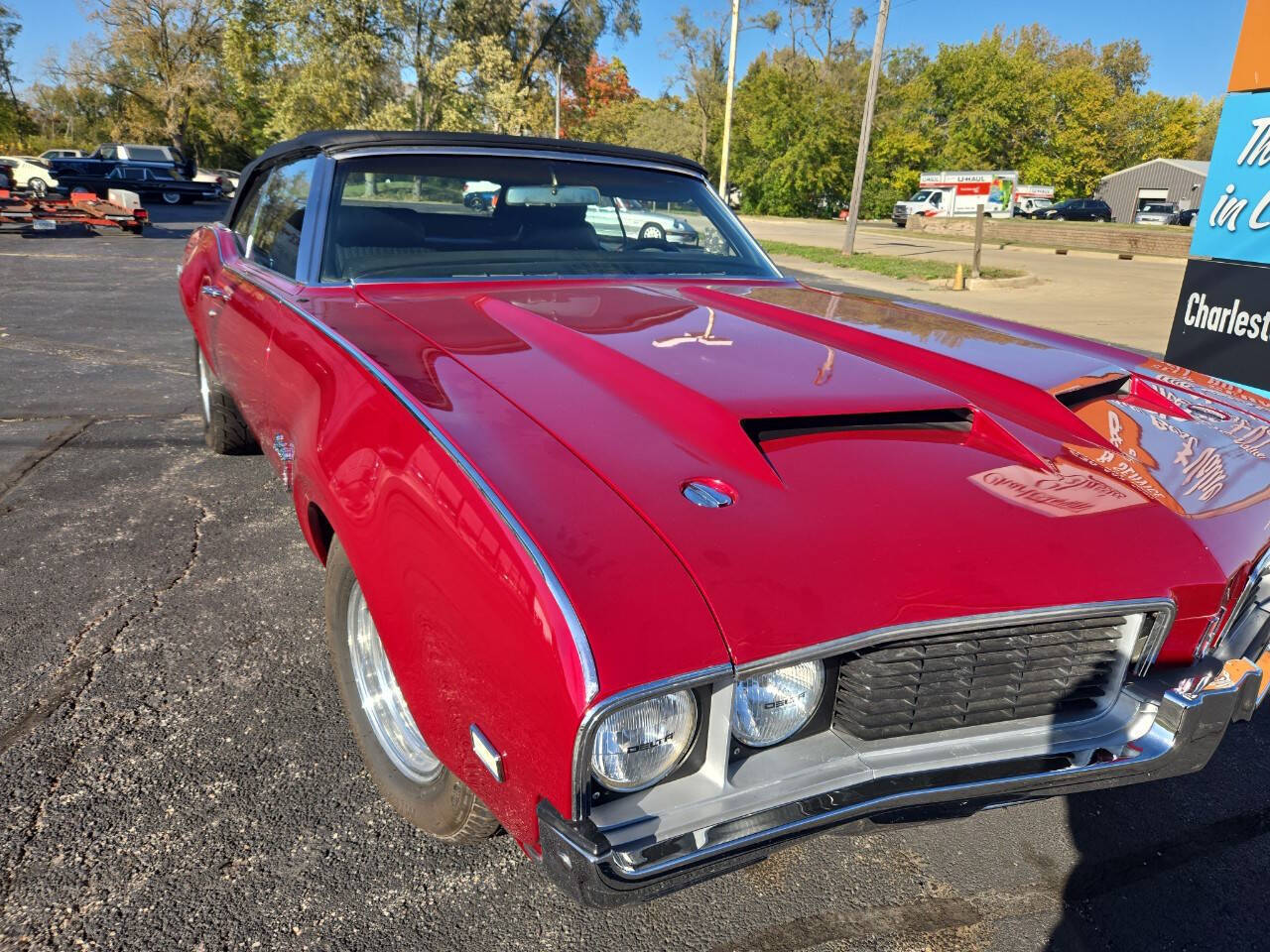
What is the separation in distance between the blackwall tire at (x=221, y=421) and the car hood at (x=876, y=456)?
1.93 m

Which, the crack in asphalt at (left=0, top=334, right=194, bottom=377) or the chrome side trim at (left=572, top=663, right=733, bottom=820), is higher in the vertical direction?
the chrome side trim at (left=572, top=663, right=733, bottom=820)

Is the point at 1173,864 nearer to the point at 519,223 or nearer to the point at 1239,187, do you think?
the point at 519,223

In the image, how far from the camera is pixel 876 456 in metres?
1.61

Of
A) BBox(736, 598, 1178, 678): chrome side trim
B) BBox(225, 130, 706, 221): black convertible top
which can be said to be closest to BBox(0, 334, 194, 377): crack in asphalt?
BBox(225, 130, 706, 221): black convertible top

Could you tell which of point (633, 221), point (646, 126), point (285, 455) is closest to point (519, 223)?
point (633, 221)

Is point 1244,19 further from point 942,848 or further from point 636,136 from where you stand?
point 636,136

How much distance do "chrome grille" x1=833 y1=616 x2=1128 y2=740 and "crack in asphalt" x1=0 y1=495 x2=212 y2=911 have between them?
1692mm

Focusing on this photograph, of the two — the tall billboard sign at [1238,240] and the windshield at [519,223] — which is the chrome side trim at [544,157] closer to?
the windshield at [519,223]

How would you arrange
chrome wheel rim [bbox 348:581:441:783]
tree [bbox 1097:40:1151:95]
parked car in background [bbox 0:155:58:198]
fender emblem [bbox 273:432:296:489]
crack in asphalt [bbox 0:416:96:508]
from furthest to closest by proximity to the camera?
tree [bbox 1097:40:1151:95] → parked car in background [bbox 0:155:58:198] → crack in asphalt [bbox 0:416:96:508] → fender emblem [bbox 273:432:296:489] → chrome wheel rim [bbox 348:581:441:783]

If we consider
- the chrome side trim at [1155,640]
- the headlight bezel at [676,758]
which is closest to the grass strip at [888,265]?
the chrome side trim at [1155,640]

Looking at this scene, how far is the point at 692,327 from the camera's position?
7.30 feet

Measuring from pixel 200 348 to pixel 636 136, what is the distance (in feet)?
164

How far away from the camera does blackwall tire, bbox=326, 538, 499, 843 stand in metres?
1.66

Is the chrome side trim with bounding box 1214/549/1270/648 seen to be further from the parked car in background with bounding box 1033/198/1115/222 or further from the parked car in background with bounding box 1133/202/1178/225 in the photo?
the parked car in background with bounding box 1133/202/1178/225
